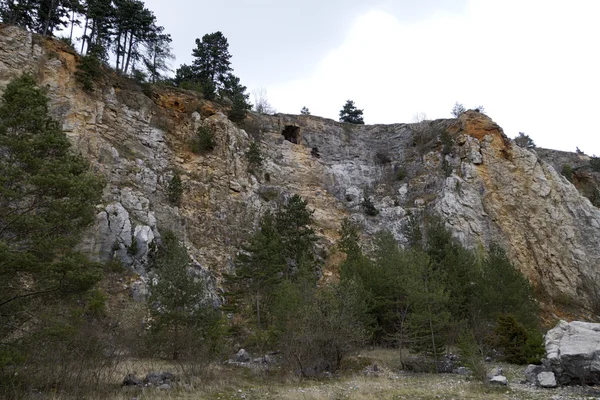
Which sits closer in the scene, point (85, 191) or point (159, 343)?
point (85, 191)

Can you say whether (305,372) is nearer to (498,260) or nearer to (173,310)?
(173,310)

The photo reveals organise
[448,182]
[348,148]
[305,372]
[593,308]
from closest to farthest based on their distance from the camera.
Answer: [305,372]
[593,308]
[448,182]
[348,148]

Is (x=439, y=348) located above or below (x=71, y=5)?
below

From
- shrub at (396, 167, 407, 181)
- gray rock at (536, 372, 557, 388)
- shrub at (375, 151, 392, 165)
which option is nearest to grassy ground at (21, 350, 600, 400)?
gray rock at (536, 372, 557, 388)

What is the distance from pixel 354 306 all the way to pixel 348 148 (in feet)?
105

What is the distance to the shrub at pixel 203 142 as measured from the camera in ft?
118

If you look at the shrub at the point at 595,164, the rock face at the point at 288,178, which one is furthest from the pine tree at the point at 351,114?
the shrub at the point at 595,164

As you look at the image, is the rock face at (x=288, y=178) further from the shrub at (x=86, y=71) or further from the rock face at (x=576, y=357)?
the rock face at (x=576, y=357)

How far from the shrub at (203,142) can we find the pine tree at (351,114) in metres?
A: 26.6

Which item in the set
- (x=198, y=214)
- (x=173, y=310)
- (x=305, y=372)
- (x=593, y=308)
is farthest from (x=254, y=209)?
(x=593, y=308)

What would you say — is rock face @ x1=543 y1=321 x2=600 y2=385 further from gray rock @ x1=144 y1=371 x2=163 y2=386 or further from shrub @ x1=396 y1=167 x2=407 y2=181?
shrub @ x1=396 y1=167 x2=407 y2=181

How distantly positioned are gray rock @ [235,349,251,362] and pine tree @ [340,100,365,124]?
42.3m

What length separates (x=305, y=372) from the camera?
15758mm

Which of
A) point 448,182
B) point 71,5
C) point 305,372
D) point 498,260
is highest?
point 71,5
